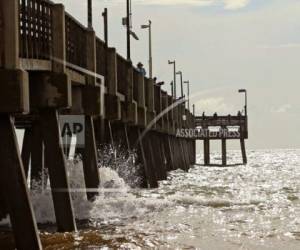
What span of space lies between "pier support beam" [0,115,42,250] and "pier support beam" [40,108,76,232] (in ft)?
7.11

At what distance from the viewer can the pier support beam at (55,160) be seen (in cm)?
1125

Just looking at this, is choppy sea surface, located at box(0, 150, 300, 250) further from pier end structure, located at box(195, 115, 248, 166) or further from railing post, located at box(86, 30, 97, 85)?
pier end structure, located at box(195, 115, 248, 166)

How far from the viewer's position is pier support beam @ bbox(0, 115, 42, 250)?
8.89 meters

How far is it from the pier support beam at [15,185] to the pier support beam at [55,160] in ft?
7.11

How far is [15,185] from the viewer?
29.2 ft

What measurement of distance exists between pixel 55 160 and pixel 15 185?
2.41m

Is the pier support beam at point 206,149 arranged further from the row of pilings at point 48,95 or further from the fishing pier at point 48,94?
the row of pilings at point 48,95

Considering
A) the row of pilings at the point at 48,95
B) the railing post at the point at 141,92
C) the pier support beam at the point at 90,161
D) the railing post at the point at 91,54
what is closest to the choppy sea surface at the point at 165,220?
the pier support beam at the point at 90,161

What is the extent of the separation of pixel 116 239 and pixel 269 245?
2.58 meters

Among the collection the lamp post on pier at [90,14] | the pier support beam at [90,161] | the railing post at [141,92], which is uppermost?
the lamp post on pier at [90,14]

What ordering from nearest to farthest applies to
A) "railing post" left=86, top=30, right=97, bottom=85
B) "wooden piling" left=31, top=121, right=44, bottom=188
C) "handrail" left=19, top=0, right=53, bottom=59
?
"handrail" left=19, top=0, right=53, bottom=59 < "railing post" left=86, top=30, right=97, bottom=85 < "wooden piling" left=31, top=121, right=44, bottom=188

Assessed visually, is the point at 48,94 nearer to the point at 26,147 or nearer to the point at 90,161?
the point at 90,161

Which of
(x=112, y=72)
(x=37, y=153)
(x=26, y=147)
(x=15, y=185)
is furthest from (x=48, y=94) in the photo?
(x=26, y=147)

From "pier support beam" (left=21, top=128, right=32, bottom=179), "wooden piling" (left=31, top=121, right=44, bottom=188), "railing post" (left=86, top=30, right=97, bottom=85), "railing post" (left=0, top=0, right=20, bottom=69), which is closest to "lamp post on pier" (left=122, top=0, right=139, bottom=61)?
"pier support beam" (left=21, top=128, right=32, bottom=179)
